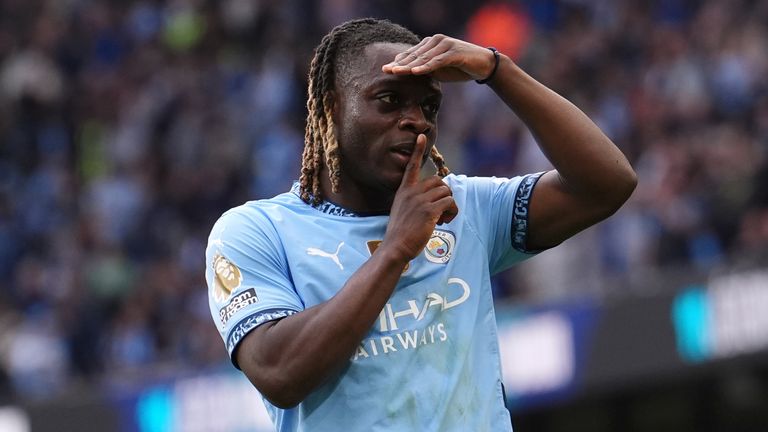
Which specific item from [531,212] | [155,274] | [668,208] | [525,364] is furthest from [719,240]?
[531,212]

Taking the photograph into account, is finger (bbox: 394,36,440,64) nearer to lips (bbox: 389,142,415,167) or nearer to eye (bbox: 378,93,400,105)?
eye (bbox: 378,93,400,105)

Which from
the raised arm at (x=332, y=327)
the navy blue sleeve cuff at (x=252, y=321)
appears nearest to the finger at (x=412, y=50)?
the raised arm at (x=332, y=327)

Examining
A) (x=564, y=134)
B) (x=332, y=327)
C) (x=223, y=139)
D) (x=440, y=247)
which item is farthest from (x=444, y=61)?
(x=223, y=139)

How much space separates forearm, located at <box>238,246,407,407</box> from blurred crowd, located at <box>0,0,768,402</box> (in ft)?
21.7

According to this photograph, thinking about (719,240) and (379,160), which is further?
(719,240)

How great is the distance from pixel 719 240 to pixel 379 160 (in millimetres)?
6874

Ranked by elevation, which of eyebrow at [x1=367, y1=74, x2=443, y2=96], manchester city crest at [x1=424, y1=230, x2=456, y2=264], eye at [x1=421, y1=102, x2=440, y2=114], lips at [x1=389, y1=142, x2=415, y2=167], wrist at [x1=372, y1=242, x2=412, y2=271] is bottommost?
wrist at [x1=372, y1=242, x2=412, y2=271]

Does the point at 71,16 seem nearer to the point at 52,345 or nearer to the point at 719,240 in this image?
the point at 52,345

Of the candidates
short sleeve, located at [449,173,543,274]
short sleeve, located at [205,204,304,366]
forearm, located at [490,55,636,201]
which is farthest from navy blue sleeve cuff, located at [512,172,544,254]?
short sleeve, located at [205,204,304,366]

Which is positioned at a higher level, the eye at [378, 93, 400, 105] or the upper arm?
the eye at [378, 93, 400, 105]

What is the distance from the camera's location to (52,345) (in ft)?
42.0

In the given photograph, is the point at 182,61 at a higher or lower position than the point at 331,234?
higher

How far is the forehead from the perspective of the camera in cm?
353

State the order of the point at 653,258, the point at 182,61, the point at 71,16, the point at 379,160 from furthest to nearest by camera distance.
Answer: the point at 71,16 → the point at 182,61 → the point at 653,258 → the point at 379,160
